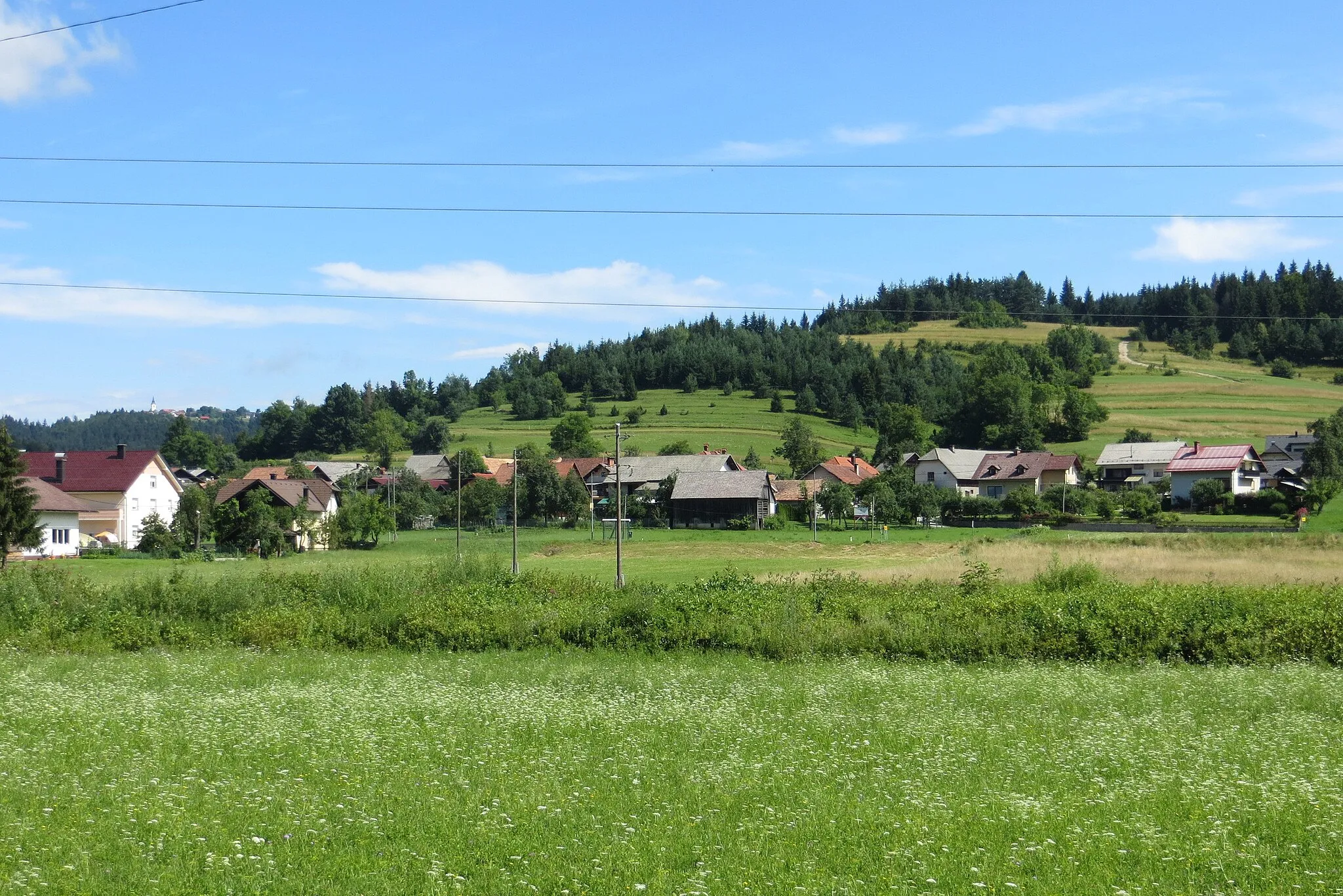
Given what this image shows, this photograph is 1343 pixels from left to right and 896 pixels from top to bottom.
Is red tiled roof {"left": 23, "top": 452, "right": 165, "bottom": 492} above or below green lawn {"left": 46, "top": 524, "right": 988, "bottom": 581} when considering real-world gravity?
above

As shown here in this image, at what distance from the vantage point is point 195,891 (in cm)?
862

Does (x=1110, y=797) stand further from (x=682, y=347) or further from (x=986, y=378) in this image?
(x=682, y=347)

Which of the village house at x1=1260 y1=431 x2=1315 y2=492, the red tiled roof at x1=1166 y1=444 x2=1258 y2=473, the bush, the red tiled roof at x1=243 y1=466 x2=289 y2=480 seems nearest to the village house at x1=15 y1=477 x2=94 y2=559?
the red tiled roof at x1=243 y1=466 x2=289 y2=480

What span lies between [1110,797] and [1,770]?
12410mm

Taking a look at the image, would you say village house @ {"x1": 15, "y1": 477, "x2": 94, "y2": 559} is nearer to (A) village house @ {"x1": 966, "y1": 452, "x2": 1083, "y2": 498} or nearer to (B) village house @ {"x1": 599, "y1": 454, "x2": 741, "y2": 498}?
(B) village house @ {"x1": 599, "y1": 454, "x2": 741, "y2": 498}

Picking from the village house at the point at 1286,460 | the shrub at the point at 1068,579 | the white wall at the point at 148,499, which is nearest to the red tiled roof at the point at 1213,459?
the village house at the point at 1286,460

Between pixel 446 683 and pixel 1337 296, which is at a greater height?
pixel 1337 296

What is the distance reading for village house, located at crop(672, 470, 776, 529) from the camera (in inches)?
3711

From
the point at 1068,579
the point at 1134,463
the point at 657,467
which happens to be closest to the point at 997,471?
the point at 1134,463

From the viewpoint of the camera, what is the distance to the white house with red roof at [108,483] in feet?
281

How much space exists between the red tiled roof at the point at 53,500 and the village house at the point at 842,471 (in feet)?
212

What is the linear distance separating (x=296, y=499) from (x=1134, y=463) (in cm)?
8452

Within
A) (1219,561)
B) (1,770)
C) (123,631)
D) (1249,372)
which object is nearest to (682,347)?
(1249,372)

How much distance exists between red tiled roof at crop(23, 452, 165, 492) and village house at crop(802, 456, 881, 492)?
61.5 metres
